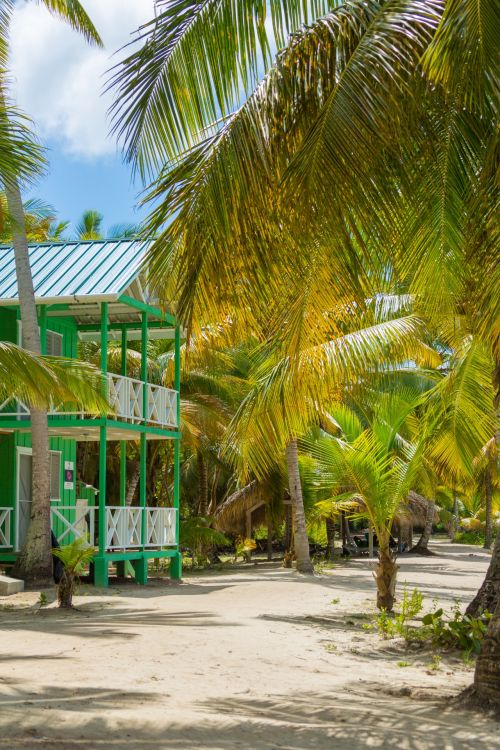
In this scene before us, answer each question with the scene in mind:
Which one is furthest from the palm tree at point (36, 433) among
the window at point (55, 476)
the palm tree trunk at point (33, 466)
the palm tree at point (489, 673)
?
the palm tree at point (489, 673)

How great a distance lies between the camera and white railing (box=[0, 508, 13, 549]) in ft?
64.0

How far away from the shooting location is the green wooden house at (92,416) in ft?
60.6

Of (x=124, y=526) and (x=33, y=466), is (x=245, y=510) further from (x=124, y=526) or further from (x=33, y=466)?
(x=33, y=466)

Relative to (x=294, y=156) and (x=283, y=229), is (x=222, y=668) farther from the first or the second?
(x=294, y=156)

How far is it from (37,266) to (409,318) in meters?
9.90

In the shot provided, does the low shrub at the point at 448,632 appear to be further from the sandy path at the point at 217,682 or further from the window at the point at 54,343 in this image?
the window at the point at 54,343

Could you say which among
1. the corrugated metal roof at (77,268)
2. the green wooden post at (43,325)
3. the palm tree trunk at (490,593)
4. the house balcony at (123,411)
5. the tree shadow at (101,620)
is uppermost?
the corrugated metal roof at (77,268)

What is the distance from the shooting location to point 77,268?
19828mm

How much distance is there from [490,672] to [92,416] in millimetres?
14648

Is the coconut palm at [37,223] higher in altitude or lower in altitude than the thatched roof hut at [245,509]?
higher

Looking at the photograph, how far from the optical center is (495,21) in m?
5.91

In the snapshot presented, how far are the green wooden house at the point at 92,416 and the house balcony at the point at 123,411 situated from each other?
0.02 meters

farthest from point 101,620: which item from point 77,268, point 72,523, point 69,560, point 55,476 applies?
point 55,476

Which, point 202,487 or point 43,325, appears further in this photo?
point 202,487
